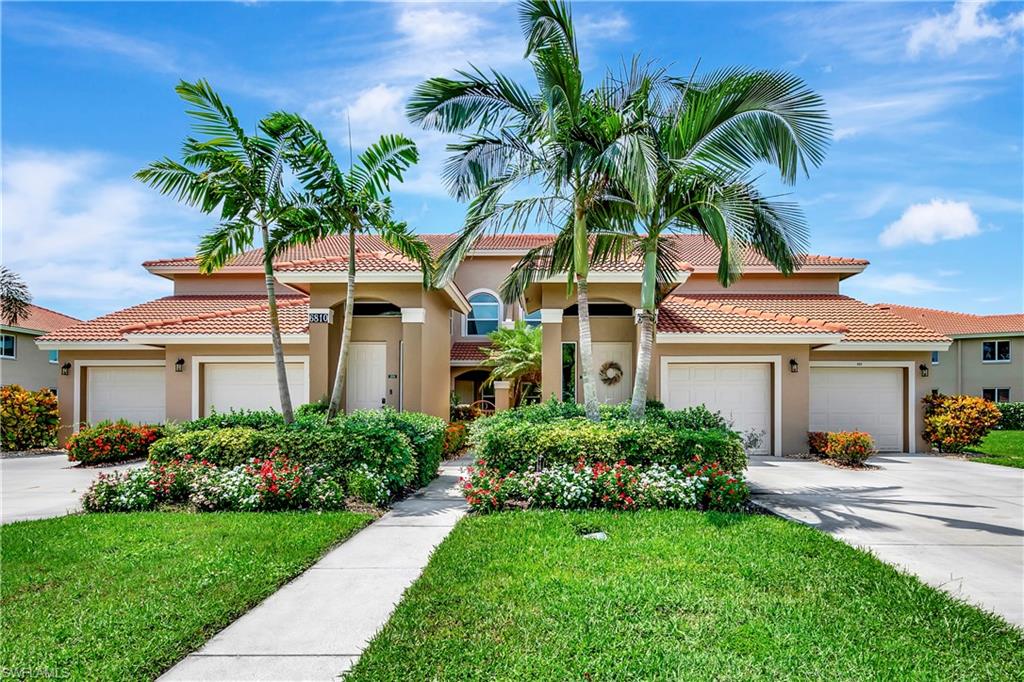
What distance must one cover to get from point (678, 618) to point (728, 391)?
36.1 ft

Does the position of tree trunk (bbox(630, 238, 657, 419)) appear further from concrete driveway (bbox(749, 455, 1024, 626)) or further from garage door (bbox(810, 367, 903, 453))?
garage door (bbox(810, 367, 903, 453))

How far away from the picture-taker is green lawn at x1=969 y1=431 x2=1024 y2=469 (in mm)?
13743

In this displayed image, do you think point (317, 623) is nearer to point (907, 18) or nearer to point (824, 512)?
point (824, 512)

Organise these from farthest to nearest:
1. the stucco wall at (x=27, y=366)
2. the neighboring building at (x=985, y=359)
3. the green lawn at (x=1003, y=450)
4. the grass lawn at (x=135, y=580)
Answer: the neighboring building at (x=985, y=359)
the stucco wall at (x=27, y=366)
the green lawn at (x=1003, y=450)
the grass lawn at (x=135, y=580)

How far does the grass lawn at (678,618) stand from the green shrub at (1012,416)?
91.1 ft

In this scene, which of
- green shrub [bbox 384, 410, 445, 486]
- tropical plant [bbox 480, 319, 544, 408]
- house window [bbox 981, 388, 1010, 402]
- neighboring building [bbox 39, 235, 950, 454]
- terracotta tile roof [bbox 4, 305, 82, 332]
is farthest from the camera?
house window [bbox 981, 388, 1010, 402]

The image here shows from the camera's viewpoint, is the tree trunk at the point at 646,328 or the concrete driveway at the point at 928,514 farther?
the tree trunk at the point at 646,328

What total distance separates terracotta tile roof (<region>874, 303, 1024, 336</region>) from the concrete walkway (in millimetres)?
28702

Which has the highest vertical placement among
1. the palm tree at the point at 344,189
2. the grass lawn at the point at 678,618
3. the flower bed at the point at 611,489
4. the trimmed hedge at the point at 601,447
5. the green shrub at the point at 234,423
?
the palm tree at the point at 344,189

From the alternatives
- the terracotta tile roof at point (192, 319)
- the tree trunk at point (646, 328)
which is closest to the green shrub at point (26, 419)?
the terracotta tile roof at point (192, 319)

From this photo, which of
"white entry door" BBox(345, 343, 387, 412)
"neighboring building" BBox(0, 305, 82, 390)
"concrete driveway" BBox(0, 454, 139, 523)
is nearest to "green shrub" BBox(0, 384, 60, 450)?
"concrete driveway" BBox(0, 454, 139, 523)

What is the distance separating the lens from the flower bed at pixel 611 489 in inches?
297

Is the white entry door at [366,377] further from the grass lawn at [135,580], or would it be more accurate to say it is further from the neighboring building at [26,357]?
Answer: the neighboring building at [26,357]

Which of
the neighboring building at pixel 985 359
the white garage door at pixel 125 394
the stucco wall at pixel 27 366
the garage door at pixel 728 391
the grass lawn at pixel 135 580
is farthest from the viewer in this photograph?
the neighboring building at pixel 985 359
